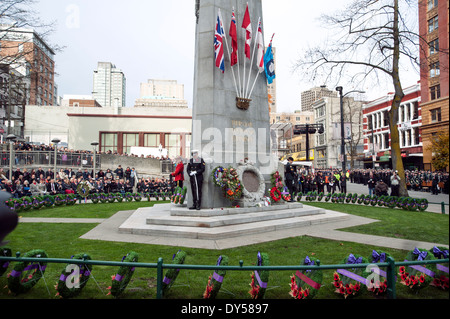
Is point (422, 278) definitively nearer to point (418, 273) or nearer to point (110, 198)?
point (418, 273)

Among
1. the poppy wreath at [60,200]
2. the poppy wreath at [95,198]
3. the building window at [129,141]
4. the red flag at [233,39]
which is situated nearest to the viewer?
the red flag at [233,39]

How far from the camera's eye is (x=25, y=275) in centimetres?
463

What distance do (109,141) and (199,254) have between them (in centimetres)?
4450

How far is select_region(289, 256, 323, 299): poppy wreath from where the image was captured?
427cm

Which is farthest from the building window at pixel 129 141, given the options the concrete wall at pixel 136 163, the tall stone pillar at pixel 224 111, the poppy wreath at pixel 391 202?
the poppy wreath at pixel 391 202

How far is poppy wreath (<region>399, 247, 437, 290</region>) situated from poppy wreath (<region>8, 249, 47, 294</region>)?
5.51 metres

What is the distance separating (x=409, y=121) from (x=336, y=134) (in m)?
25.1

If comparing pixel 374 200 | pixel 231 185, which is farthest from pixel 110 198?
pixel 374 200

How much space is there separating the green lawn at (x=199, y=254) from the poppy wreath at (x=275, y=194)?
122 inches

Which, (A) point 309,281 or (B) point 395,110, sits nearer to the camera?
(A) point 309,281

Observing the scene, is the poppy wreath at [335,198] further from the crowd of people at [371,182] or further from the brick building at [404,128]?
the brick building at [404,128]

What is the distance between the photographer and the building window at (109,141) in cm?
4766

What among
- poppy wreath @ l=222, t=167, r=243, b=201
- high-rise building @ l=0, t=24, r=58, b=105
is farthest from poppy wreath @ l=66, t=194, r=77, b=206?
poppy wreath @ l=222, t=167, r=243, b=201
